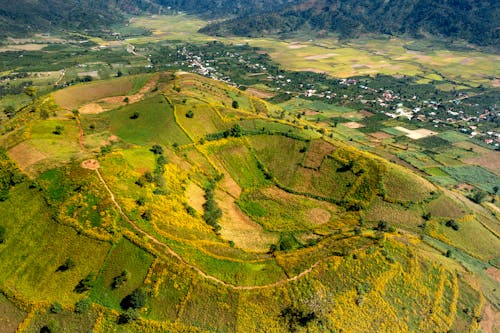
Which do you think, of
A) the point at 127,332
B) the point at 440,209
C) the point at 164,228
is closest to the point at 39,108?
the point at 164,228

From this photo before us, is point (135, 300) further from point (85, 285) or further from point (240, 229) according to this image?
point (240, 229)

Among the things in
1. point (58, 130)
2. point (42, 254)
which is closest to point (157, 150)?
point (58, 130)

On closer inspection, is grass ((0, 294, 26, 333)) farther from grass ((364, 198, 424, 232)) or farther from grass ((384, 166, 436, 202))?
grass ((384, 166, 436, 202))

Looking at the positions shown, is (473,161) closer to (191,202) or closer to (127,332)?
(191,202)

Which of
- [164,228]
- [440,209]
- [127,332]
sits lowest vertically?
[440,209]

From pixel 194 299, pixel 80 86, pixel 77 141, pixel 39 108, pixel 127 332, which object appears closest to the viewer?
pixel 127 332

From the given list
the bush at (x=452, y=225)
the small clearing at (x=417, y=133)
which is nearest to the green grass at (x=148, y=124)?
the bush at (x=452, y=225)

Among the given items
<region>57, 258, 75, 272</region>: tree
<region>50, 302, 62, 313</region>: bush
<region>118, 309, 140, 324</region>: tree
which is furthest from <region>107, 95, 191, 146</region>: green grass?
<region>118, 309, 140, 324</region>: tree
